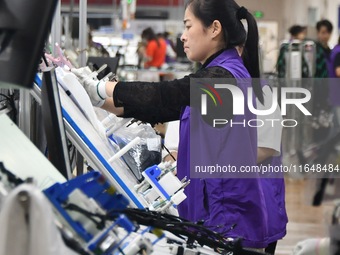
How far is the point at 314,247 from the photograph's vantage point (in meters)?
2.29

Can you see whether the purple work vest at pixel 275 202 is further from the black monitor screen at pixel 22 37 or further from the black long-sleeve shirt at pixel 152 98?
the black monitor screen at pixel 22 37

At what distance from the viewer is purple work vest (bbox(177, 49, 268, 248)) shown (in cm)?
365

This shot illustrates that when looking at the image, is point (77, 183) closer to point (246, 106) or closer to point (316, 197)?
point (316, 197)

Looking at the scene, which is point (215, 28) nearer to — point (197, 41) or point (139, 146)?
point (197, 41)

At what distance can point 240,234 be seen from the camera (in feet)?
12.1

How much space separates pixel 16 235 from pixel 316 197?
2.71 ft

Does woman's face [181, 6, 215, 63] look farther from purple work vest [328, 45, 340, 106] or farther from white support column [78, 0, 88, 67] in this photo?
purple work vest [328, 45, 340, 106]

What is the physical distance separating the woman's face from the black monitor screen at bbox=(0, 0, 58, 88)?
172 centimetres

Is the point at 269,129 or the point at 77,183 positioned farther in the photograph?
the point at 269,129

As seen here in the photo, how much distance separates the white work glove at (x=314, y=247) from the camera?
2.26 metres

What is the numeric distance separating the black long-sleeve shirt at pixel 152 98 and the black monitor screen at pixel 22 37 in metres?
1.41

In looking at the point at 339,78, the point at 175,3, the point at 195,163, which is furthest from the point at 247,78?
the point at 175,3

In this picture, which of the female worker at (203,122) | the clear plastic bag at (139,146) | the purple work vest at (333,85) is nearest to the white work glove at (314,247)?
the female worker at (203,122)

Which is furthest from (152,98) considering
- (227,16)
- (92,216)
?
(92,216)
